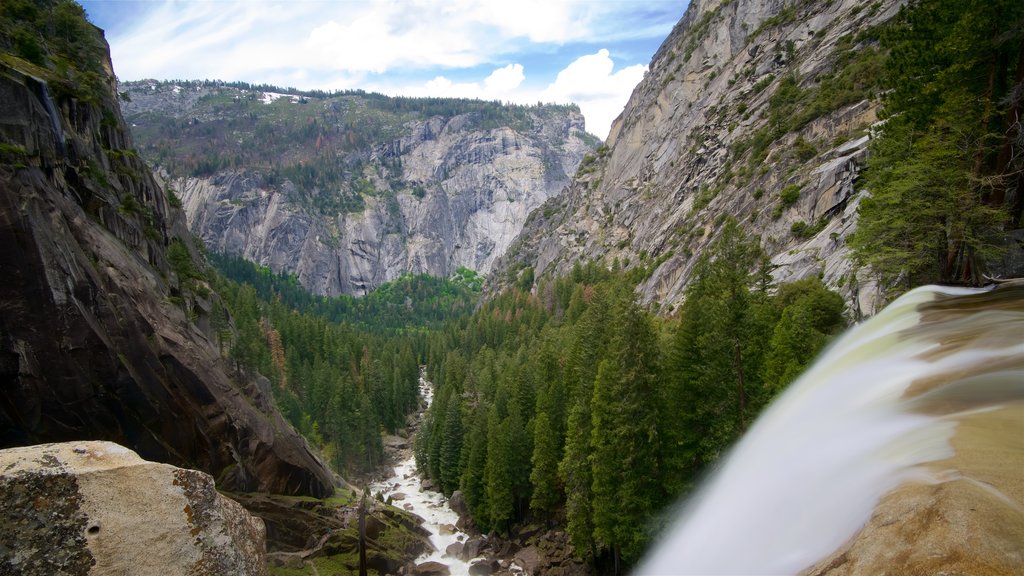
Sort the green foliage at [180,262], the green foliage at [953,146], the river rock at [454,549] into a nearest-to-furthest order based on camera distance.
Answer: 1. the green foliage at [953,146]
2. the river rock at [454,549]
3. the green foliage at [180,262]

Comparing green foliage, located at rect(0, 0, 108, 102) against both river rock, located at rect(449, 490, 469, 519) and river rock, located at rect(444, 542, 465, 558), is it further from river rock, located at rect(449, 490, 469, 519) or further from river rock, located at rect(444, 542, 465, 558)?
river rock, located at rect(449, 490, 469, 519)

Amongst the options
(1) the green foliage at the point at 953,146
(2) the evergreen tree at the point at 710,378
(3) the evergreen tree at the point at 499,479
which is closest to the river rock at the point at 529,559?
(3) the evergreen tree at the point at 499,479

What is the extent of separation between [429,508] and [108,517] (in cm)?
5055

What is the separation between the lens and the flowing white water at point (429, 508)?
132ft

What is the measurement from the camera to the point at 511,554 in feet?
128

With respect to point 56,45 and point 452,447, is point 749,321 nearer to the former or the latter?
point 452,447

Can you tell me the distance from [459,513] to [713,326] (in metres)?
35.3

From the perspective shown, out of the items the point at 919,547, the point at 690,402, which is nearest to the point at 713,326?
the point at 690,402

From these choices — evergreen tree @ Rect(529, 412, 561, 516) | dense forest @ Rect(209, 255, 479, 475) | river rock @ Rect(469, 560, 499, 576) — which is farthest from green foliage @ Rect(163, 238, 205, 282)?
river rock @ Rect(469, 560, 499, 576)

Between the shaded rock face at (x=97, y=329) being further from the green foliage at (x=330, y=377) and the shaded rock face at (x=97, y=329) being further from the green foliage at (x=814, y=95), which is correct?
the green foliage at (x=814, y=95)

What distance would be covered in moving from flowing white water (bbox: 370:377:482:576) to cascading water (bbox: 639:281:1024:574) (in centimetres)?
2574

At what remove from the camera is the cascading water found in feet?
31.8

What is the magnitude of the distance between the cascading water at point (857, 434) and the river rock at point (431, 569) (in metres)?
Answer: 22.8

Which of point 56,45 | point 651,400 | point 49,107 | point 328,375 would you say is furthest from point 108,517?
point 328,375
